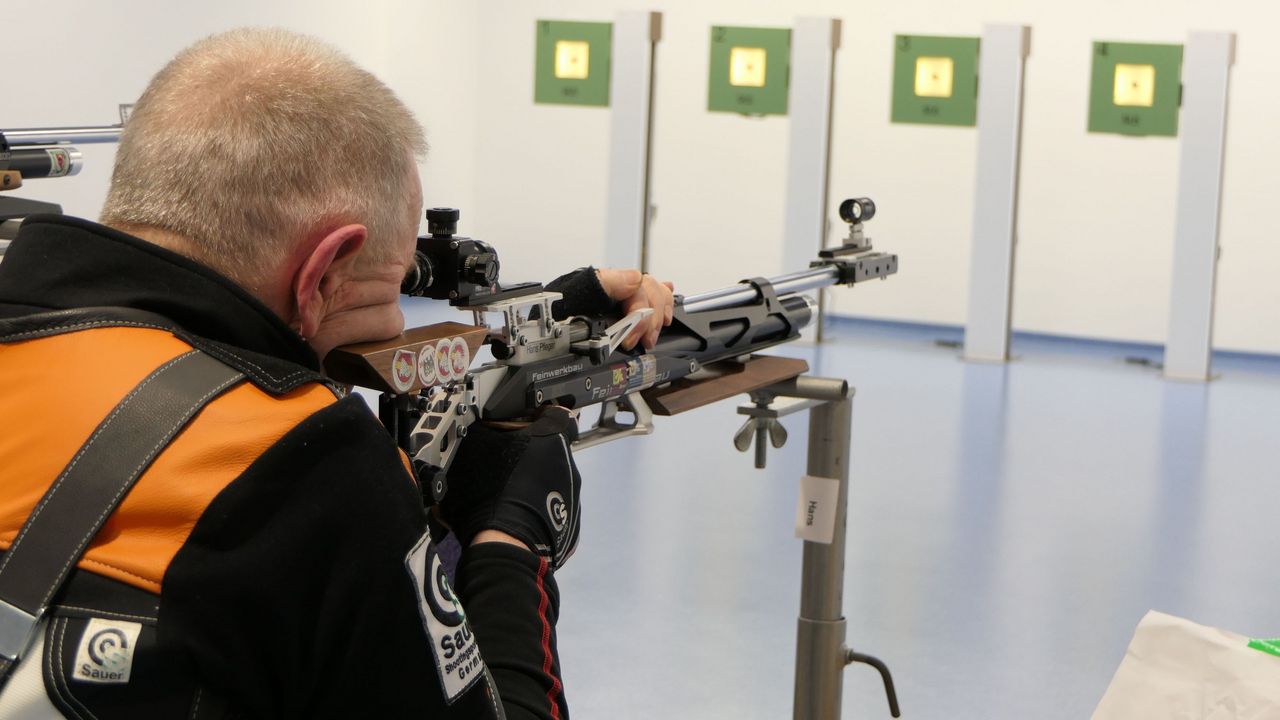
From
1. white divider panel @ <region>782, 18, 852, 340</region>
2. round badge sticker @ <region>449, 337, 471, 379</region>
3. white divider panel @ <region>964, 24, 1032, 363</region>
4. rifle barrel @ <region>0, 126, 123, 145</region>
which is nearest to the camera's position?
round badge sticker @ <region>449, 337, 471, 379</region>

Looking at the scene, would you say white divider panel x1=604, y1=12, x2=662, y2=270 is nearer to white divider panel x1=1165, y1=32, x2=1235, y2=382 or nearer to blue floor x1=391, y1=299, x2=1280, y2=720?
blue floor x1=391, y1=299, x2=1280, y2=720

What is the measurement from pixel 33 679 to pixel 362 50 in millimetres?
6867

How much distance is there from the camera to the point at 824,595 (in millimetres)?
2064

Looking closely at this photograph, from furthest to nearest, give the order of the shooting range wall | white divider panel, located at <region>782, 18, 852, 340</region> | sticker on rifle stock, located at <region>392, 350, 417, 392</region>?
1. the shooting range wall
2. white divider panel, located at <region>782, 18, 852, 340</region>
3. sticker on rifle stock, located at <region>392, 350, 417, 392</region>

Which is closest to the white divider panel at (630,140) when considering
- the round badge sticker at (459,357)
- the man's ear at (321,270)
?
the round badge sticker at (459,357)

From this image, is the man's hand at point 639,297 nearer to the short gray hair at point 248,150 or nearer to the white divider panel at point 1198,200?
the short gray hair at point 248,150

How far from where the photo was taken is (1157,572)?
3.41m

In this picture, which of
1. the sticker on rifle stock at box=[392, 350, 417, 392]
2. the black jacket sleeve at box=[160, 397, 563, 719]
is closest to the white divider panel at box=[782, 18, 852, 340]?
the sticker on rifle stock at box=[392, 350, 417, 392]

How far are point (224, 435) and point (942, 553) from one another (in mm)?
3017

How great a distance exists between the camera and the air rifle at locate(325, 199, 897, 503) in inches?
43.7

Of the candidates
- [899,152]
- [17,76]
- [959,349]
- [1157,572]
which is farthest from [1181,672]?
[899,152]

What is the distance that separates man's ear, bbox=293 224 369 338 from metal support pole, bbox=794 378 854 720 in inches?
45.9

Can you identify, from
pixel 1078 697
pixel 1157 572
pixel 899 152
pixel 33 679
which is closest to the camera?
pixel 33 679

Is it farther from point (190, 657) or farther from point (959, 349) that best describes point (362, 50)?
point (190, 657)
